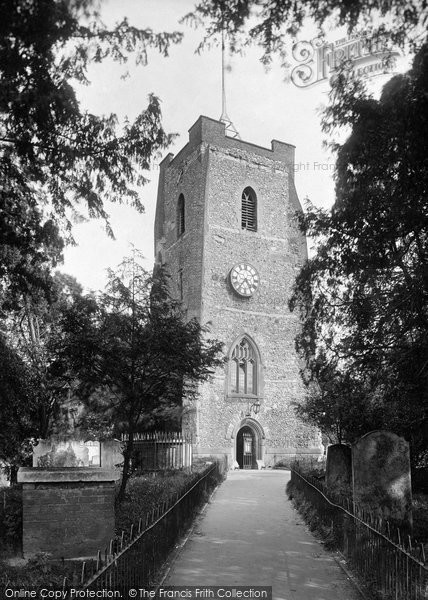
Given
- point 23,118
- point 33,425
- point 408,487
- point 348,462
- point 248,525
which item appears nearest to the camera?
point 23,118

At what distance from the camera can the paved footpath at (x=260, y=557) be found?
6.48 metres

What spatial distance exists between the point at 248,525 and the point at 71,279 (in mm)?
17776

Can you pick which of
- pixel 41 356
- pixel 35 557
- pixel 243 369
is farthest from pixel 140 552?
pixel 243 369

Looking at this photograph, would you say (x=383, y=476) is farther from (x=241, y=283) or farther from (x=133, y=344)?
(x=241, y=283)

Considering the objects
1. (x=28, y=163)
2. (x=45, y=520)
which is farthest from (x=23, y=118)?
(x=45, y=520)

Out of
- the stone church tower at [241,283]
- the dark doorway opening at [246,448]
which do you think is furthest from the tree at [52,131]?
the dark doorway opening at [246,448]

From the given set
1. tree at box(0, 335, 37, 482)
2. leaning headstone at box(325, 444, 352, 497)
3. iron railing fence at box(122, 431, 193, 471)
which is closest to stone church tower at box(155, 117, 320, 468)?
iron railing fence at box(122, 431, 193, 471)

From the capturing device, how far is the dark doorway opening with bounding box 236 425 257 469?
29906 millimetres

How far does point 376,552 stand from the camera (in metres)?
6.14

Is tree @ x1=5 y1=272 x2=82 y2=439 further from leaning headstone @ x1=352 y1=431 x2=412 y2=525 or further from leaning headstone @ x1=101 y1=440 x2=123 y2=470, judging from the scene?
leaning headstone @ x1=352 y1=431 x2=412 y2=525

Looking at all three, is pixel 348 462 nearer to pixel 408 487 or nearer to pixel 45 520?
pixel 408 487

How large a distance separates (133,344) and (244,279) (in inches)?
773

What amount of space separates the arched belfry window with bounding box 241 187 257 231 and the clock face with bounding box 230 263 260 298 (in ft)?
8.40

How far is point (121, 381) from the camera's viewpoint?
11227mm
